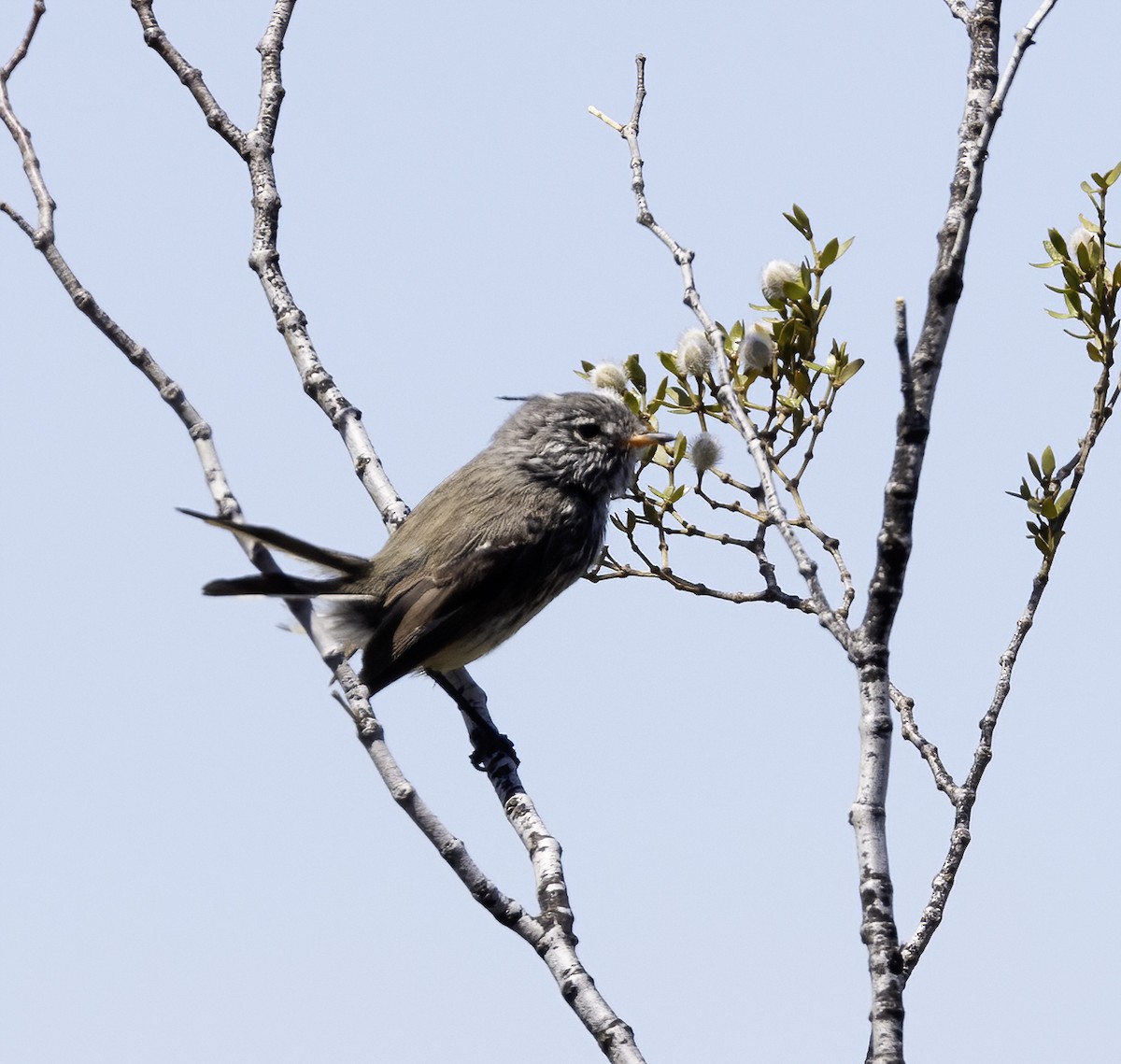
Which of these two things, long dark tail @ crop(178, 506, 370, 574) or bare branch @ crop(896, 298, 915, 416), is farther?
long dark tail @ crop(178, 506, 370, 574)

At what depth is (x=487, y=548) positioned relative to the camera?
214 inches

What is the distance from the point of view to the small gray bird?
5.27 meters

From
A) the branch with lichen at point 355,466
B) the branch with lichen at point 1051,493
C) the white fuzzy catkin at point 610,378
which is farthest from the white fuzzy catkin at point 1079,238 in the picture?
the branch with lichen at point 355,466

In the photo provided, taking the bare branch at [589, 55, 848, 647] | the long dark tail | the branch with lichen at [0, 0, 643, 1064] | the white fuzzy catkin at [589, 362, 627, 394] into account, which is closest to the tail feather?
the long dark tail

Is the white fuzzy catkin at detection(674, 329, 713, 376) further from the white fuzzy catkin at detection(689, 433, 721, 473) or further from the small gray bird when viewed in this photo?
the small gray bird

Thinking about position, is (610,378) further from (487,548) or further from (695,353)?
(487,548)

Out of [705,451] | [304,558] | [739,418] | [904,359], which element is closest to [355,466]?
[304,558]

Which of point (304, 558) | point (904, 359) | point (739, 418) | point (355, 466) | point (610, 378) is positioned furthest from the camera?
point (355, 466)

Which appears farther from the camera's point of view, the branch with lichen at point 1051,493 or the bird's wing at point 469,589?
the bird's wing at point 469,589

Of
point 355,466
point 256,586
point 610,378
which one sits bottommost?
point 256,586

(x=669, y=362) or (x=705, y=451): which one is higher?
(x=669, y=362)

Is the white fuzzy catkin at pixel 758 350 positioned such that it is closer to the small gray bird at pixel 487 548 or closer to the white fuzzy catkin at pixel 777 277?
the white fuzzy catkin at pixel 777 277

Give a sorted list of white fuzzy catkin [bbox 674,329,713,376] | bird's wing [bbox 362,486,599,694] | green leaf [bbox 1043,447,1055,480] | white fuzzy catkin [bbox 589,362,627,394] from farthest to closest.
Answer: bird's wing [bbox 362,486,599,694]
white fuzzy catkin [bbox 589,362,627,394]
white fuzzy catkin [bbox 674,329,713,376]
green leaf [bbox 1043,447,1055,480]

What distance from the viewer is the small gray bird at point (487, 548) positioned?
5.27 metres
